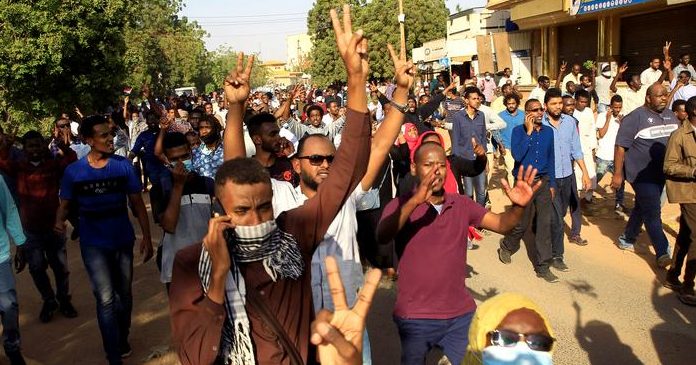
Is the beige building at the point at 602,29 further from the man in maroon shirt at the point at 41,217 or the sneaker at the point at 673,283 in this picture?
the man in maroon shirt at the point at 41,217

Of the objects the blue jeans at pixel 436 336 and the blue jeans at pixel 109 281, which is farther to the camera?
the blue jeans at pixel 109 281

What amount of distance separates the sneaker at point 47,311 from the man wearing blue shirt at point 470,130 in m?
5.01

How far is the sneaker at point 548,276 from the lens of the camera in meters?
6.45

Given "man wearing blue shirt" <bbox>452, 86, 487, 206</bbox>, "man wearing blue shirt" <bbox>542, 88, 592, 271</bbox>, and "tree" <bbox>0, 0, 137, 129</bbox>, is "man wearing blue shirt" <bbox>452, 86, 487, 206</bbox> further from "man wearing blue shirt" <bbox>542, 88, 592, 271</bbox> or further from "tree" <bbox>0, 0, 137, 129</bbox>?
"tree" <bbox>0, 0, 137, 129</bbox>

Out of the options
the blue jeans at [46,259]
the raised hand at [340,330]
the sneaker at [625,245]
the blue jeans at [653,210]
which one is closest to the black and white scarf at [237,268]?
the raised hand at [340,330]

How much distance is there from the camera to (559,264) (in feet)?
22.2

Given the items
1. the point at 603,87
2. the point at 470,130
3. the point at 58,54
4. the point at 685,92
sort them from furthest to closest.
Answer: the point at 58,54
the point at 603,87
the point at 685,92
the point at 470,130

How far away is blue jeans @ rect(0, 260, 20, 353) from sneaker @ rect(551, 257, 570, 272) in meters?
5.12

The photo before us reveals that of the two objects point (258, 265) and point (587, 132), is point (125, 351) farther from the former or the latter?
point (587, 132)

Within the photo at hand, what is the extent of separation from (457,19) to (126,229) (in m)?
34.3

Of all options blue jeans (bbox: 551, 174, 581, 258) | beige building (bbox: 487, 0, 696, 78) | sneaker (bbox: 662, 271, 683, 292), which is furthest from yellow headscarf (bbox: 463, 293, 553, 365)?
beige building (bbox: 487, 0, 696, 78)

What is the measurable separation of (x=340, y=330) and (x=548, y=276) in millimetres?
5244

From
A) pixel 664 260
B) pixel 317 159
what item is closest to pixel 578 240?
pixel 664 260

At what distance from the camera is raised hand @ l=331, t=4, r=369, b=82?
2375mm
